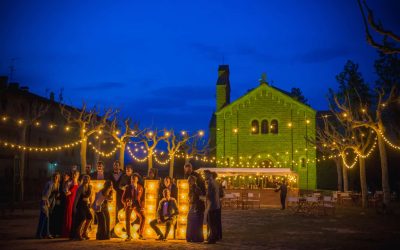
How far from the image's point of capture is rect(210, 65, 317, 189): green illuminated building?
36938 millimetres

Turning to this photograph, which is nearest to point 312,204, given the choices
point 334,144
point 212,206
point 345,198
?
point 345,198

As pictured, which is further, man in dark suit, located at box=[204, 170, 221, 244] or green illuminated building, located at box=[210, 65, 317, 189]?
green illuminated building, located at box=[210, 65, 317, 189]

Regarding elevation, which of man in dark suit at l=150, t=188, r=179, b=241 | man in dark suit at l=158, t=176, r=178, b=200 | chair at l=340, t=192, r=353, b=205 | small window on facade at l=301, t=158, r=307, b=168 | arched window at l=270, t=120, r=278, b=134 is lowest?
chair at l=340, t=192, r=353, b=205

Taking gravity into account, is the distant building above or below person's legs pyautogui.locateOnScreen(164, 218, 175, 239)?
above

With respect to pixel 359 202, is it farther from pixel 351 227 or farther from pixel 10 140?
pixel 10 140

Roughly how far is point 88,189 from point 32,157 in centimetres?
2905

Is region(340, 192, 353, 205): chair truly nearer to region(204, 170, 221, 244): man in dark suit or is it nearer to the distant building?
region(204, 170, 221, 244): man in dark suit

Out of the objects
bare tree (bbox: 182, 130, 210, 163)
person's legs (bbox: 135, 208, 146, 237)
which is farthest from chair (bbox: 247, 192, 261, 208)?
person's legs (bbox: 135, 208, 146, 237)

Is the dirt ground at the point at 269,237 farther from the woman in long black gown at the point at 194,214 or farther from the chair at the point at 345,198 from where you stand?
the chair at the point at 345,198

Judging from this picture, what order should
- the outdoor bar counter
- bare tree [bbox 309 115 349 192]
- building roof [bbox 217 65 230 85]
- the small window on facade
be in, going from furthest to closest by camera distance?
building roof [bbox 217 65 230 85] < the small window on facade < bare tree [bbox 309 115 349 192] < the outdoor bar counter

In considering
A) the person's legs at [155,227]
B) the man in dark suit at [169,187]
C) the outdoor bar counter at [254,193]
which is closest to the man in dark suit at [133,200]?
the person's legs at [155,227]

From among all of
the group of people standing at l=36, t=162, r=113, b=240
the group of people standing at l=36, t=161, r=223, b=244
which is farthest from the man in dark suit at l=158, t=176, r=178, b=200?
the group of people standing at l=36, t=162, r=113, b=240

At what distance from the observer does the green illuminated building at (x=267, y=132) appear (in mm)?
36938

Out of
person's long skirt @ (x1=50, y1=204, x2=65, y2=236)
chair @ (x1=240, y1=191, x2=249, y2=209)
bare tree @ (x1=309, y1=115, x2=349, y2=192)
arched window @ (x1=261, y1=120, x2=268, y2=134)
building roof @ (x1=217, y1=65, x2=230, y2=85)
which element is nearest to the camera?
person's long skirt @ (x1=50, y1=204, x2=65, y2=236)
